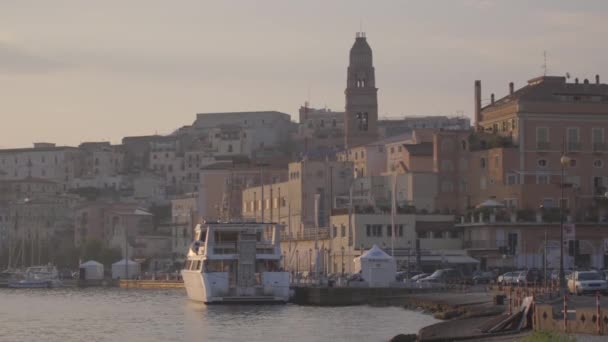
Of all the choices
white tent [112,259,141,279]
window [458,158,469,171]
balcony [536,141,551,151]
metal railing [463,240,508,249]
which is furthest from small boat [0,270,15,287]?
balcony [536,141,551,151]

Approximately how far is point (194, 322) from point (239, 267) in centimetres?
1500

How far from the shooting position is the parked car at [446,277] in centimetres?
9500

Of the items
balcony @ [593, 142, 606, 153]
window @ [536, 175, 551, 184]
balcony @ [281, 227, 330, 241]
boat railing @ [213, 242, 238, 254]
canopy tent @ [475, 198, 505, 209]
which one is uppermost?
balcony @ [593, 142, 606, 153]

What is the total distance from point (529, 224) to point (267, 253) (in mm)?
22839

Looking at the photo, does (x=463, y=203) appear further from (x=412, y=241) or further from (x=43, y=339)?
(x=43, y=339)

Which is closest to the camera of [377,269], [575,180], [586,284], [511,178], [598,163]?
[586,284]

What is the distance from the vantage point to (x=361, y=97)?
16150 cm

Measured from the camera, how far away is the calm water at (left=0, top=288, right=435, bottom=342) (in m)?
65.1

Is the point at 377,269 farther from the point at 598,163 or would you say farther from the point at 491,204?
the point at 598,163

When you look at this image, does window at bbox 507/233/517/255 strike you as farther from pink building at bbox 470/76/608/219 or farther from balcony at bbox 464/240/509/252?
pink building at bbox 470/76/608/219

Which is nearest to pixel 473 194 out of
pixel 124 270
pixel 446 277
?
pixel 446 277

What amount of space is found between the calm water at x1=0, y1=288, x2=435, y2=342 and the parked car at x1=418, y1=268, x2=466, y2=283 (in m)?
10.3

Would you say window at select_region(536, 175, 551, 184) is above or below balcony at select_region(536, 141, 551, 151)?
below

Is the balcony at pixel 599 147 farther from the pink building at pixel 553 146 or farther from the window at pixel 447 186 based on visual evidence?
the window at pixel 447 186
